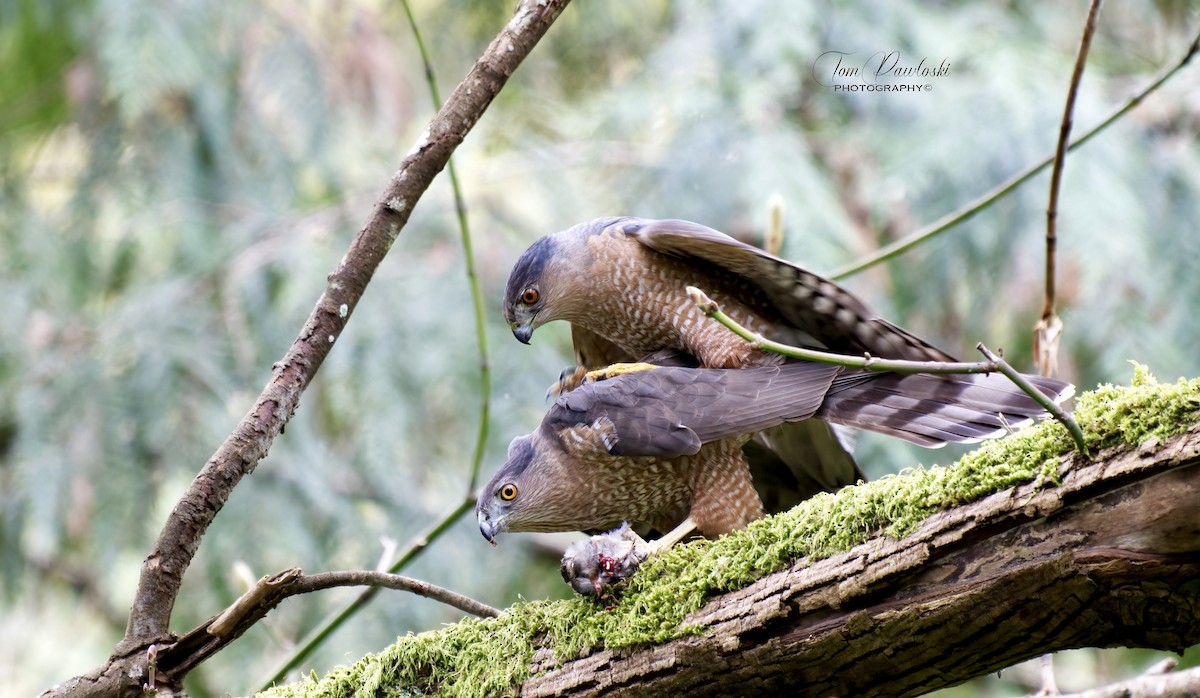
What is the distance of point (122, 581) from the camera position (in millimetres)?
7754

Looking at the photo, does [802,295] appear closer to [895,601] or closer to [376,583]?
[895,601]

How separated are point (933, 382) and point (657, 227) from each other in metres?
0.87

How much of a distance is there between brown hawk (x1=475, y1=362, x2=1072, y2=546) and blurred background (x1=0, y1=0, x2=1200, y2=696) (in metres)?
1.77

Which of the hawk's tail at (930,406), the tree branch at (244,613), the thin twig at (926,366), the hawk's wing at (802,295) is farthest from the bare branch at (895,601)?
the hawk's wing at (802,295)

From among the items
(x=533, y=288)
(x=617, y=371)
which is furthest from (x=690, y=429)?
(x=533, y=288)

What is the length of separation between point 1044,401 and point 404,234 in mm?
5003

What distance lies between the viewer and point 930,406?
2740 millimetres

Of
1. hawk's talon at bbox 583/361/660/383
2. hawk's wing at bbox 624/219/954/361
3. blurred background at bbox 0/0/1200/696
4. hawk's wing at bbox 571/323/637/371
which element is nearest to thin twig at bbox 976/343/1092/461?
hawk's wing at bbox 624/219/954/361

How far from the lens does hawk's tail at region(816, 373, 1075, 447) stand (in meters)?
2.66

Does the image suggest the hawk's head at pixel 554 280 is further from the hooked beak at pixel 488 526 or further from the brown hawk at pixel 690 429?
the hooked beak at pixel 488 526

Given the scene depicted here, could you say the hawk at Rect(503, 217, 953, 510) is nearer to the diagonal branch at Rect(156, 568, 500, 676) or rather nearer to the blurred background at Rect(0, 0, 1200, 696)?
the diagonal branch at Rect(156, 568, 500, 676)

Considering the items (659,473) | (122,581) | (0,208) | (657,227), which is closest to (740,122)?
(657,227)

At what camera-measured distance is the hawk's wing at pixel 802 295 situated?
2.79 m

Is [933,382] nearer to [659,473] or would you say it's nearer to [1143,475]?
[659,473]
